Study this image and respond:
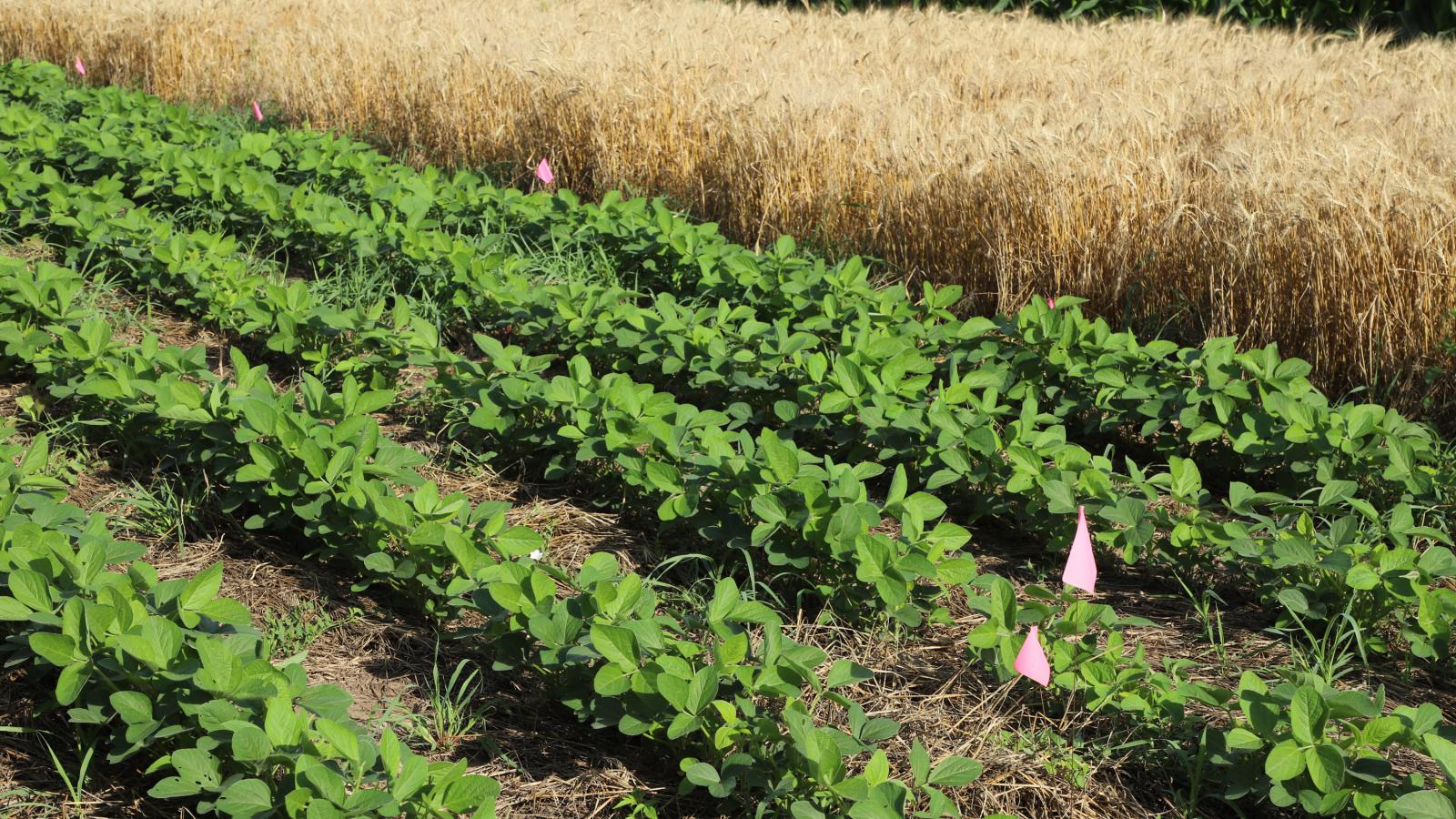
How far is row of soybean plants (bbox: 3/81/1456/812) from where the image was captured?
1854 millimetres

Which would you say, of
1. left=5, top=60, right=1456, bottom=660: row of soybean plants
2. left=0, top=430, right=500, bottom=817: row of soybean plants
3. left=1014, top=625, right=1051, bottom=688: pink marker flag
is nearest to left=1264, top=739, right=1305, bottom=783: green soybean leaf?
left=1014, top=625, right=1051, bottom=688: pink marker flag

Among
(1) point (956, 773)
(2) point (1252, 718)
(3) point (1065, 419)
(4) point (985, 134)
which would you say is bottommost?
(3) point (1065, 419)

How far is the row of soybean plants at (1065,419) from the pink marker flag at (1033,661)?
2.17 feet

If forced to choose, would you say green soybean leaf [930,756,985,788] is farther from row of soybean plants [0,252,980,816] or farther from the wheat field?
the wheat field

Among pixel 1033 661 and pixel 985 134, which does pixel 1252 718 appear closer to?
pixel 1033 661

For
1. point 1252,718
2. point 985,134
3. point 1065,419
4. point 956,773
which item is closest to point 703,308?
point 1065,419

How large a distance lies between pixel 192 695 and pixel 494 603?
22.4 inches

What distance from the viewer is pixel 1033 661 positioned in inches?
82.7

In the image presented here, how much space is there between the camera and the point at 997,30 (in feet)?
27.0

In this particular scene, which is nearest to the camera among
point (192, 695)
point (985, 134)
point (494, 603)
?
point (192, 695)

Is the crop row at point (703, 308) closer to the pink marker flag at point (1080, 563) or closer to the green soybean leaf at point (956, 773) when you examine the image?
the pink marker flag at point (1080, 563)

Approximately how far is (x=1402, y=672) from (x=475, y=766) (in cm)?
197

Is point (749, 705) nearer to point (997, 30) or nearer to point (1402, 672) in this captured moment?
point (1402, 672)

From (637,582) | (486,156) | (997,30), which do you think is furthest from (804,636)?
(997,30)
